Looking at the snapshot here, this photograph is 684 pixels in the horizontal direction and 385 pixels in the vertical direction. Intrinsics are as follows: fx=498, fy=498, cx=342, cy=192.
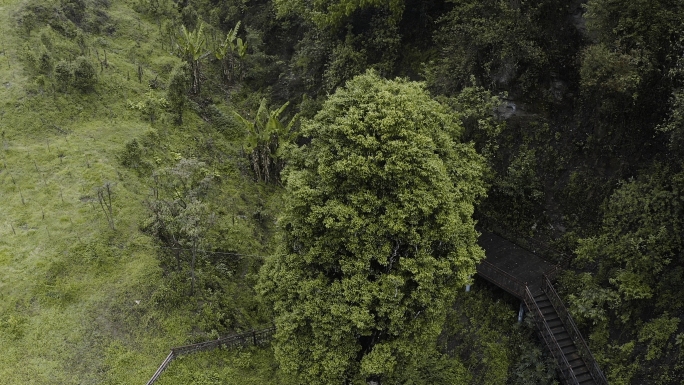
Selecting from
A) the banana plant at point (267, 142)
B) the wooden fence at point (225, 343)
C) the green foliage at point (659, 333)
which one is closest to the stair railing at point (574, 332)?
the green foliage at point (659, 333)

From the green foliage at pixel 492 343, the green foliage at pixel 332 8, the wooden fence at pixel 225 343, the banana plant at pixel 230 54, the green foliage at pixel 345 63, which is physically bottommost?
the wooden fence at pixel 225 343

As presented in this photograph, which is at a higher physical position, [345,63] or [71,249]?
[345,63]

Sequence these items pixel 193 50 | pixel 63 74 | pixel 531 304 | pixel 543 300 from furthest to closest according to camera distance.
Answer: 1. pixel 193 50
2. pixel 63 74
3. pixel 543 300
4. pixel 531 304

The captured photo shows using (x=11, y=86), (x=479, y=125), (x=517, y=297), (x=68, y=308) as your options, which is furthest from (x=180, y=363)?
(x=11, y=86)

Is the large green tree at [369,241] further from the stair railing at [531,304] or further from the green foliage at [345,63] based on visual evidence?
the green foliage at [345,63]

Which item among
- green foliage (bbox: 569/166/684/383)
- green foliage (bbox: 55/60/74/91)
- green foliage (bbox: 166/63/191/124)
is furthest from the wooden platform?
green foliage (bbox: 55/60/74/91)

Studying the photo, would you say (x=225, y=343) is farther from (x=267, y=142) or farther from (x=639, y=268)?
(x=639, y=268)

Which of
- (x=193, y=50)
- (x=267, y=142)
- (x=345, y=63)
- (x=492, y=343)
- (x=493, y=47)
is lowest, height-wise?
(x=492, y=343)

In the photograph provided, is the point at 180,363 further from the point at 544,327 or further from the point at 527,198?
the point at 527,198

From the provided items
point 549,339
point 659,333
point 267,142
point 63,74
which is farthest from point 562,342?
point 63,74
